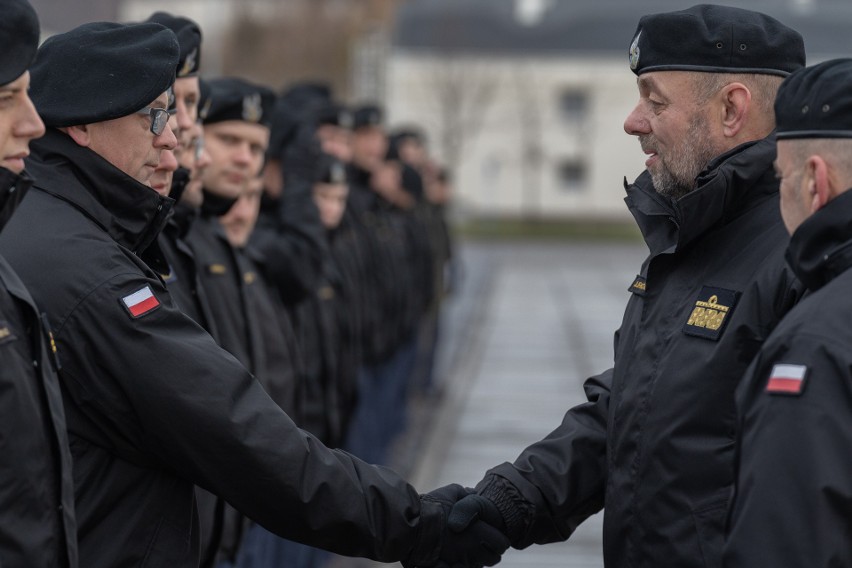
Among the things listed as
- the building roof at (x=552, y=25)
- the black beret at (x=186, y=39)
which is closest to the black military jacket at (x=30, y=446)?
the black beret at (x=186, y=39)

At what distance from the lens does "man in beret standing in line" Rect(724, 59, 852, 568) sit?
284 cm

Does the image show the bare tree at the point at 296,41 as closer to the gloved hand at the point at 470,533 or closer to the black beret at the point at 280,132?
the black beret at the point at 280,132

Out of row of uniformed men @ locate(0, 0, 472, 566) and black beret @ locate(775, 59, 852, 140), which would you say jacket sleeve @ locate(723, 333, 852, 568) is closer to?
black beret @ locate(775, 59, 852, 140)

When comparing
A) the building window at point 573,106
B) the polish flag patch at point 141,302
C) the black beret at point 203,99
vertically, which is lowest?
the building window at point 573,106

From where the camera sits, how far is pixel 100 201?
3.81 meters

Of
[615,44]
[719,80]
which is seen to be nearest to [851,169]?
[719,80]

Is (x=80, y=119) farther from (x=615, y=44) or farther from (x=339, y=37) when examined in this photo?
(x=615, y=44)

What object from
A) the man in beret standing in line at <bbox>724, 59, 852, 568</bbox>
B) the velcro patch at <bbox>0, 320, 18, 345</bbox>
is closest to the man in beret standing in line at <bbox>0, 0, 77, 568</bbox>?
the velcro patch at <bbox>0, 320, 18, 345</bbox>

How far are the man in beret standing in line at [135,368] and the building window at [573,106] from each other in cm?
5825

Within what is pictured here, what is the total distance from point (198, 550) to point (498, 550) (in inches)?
39.1

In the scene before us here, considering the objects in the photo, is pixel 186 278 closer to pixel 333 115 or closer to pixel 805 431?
pixel 805 431

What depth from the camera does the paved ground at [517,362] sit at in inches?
413

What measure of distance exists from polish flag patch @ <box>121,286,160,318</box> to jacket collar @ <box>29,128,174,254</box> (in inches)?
9.7

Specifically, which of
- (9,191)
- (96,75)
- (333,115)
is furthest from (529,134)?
(9,191)
